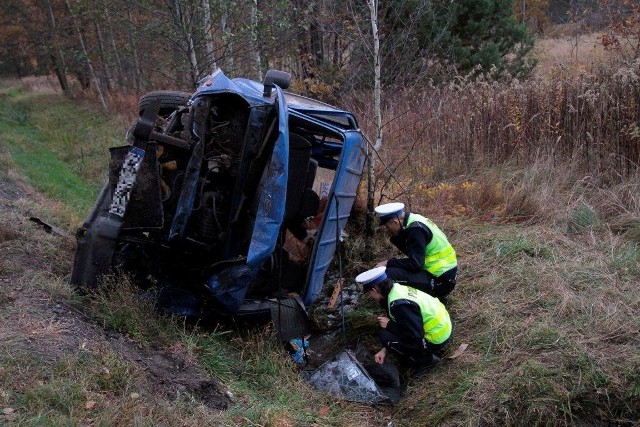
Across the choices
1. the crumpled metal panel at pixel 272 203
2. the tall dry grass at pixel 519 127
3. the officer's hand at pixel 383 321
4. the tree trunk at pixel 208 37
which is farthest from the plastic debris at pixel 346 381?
the tree trunk at pixel 208 37

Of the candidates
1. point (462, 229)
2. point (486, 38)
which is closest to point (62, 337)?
point (462, 229)

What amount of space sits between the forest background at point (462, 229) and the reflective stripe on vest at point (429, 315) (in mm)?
233

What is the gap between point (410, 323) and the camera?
4.57 meters

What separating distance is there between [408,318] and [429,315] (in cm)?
17

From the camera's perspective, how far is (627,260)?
537 centimetres

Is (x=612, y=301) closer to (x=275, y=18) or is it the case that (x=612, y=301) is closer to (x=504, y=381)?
(x=504, y=381)

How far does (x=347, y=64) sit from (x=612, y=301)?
22.6ft

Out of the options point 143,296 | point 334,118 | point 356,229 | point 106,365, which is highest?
point 334,118

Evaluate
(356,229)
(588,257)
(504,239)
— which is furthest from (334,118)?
(588,257)

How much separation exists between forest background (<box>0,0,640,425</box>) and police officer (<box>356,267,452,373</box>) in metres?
0.19

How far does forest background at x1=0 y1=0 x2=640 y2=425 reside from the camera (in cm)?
393

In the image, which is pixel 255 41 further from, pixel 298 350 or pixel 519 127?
pixel 298 350

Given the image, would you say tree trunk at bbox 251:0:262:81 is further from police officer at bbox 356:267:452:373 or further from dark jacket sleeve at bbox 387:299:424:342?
dark jacket sleeve at bbox 387:299:424:342

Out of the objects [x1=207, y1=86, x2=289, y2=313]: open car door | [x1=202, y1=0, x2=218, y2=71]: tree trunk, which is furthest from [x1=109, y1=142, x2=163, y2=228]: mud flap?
[x1=202, y1=0, x2=218, y2=71]: tree trunk
